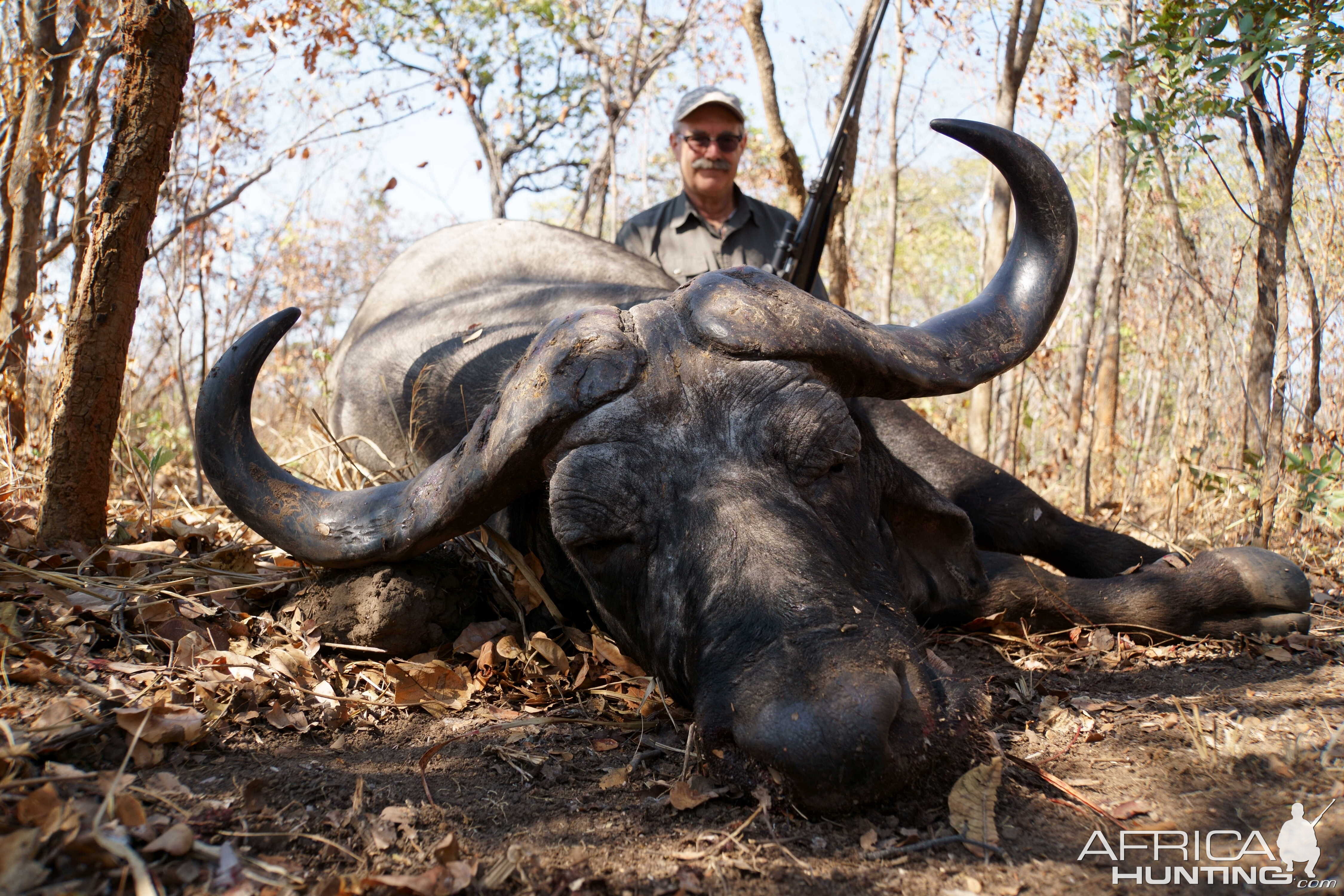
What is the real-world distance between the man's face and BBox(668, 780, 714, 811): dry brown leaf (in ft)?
15.8

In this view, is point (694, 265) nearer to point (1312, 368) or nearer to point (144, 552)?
point (1312, 368)

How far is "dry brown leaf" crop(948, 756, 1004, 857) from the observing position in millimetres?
1730

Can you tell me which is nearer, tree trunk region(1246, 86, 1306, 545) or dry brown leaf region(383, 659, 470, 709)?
dry brown leaf region(383, 659, 470, 709)

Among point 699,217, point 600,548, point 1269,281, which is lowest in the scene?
point 600,548

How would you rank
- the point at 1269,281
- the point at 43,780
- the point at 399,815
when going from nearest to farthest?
the point at 43,780
the point at 399,815
the point at 1269,281

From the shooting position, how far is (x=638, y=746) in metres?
2.32

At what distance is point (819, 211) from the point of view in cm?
538

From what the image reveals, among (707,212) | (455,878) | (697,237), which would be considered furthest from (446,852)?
(707,212)

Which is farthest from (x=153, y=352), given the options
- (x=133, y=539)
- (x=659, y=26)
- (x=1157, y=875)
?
(x=1157, y=875)

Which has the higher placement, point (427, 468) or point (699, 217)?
point (699, 217)

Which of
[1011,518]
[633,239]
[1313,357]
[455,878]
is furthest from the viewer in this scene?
[633,239]

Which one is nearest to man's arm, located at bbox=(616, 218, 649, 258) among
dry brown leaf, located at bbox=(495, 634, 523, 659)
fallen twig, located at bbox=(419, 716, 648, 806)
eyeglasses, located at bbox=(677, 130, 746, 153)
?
eyeglasses, located at bbox=(677, 130, 746, 153)

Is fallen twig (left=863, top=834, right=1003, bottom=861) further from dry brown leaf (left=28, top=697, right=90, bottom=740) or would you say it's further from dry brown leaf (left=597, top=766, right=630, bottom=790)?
dry brown leaf (left=28, top=697, right=90, bottom=740)

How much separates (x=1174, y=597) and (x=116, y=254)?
3.71 m
